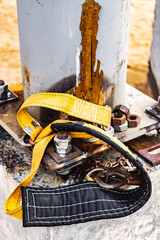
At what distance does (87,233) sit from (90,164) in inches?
9.7

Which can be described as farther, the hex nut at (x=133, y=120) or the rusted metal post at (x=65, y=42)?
the hex nut at (x=133, y=120)

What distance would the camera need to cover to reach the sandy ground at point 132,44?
124 inches

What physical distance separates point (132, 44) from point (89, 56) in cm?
249

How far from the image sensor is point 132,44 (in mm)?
3635

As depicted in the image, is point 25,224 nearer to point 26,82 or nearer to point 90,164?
point 90,164

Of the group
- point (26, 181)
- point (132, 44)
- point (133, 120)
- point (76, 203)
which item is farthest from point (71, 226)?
point (132, 44)

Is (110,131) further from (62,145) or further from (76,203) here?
(76,203)

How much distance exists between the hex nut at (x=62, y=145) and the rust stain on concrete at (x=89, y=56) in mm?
198

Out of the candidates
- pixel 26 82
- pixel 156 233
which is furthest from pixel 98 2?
pixel 156 233

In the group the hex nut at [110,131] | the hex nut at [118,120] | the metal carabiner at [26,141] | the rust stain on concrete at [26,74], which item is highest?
the rust stain on concrete at [26,74]

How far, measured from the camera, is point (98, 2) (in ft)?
3.84

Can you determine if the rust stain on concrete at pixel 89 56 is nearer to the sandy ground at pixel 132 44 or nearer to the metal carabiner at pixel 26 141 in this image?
the metal carabiner at pixel 26 141

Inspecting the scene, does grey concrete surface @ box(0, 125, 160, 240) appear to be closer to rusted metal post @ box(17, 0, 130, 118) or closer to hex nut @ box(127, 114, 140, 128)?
hex nut @ box(127, 114, 140, 128)

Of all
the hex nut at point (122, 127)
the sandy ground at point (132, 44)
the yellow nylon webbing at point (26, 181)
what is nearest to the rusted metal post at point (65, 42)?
the hex nut at point (122, 127)
